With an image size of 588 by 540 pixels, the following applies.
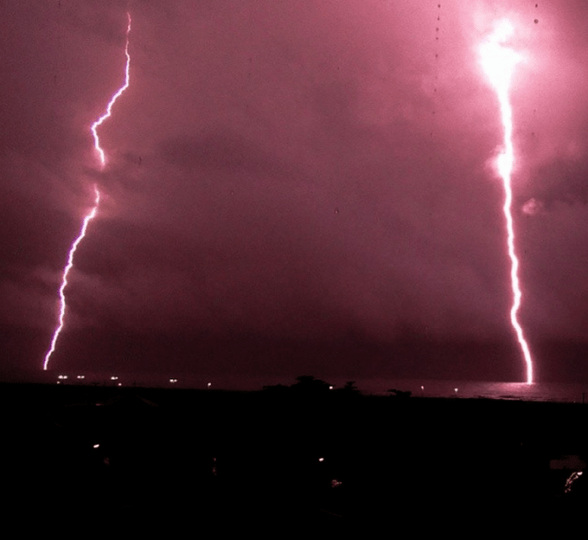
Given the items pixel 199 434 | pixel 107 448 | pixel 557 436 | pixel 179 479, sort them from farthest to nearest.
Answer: pixel 557 436 → pixel 199 434 → pixel 107 448 → pixel 179 479

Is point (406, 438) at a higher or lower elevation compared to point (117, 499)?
higher

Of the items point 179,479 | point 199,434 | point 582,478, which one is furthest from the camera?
point 199,434

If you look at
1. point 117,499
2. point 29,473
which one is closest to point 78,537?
point 117,499

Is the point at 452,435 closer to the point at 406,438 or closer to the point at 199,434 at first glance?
the point at 406,438

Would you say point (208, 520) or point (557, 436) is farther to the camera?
point (557, 436)

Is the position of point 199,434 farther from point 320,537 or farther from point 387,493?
point 320,537

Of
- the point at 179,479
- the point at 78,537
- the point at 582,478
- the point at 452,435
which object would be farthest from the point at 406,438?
the point at 78,537
